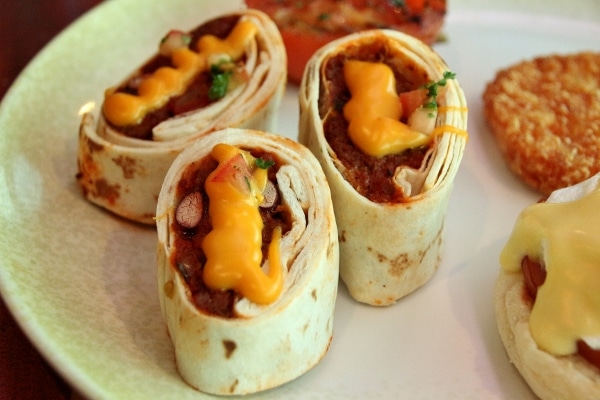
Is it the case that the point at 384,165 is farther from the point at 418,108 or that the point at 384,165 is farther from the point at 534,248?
the point at 534,248

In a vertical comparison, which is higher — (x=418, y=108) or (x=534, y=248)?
(x=418, y=108)

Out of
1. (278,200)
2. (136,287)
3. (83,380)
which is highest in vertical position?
(278,200)

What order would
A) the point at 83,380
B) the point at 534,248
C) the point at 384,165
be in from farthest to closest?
the point at 384,165, the point at 534,248, the point at 83,380

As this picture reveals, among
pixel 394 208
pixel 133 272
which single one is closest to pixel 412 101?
pixel 394 208

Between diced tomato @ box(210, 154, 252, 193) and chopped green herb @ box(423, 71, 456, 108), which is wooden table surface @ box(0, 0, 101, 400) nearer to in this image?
diced tomato @ box(210, 154, 252, 193)

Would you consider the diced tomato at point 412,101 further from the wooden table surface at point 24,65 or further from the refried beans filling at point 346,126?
the wooden table surface at point 24,65

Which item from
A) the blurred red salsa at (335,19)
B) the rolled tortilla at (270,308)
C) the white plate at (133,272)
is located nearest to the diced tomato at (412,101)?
the rolled tortilla at (270,308)

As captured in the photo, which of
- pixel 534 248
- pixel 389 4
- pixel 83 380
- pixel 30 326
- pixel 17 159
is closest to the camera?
pixel 83 380

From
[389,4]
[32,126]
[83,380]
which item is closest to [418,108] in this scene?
[389,4]
